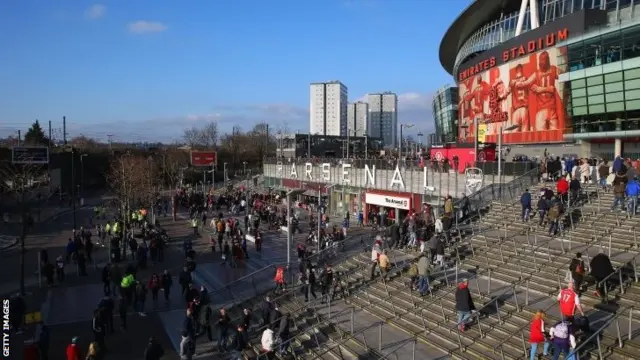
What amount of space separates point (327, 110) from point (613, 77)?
15782 centimetres

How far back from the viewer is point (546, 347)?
11.0 m

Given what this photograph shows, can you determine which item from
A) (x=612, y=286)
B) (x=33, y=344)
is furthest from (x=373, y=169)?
(x=33, y=344)

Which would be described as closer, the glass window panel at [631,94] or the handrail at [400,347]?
the handrail at [400,347]

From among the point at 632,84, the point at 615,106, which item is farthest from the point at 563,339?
the point at 615,106

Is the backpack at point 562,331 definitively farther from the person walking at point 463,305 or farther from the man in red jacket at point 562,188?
the man in red jacket at point 562,188

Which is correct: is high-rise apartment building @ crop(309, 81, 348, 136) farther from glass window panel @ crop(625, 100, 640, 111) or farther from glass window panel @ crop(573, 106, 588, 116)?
glass window panel @ crop(625, 100, 640, 111)

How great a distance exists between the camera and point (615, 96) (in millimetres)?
38188

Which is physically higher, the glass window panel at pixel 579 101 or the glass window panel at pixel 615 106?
the glass window panel at pixel 579 101

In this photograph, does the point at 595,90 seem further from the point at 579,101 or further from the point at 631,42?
the point at 631,42

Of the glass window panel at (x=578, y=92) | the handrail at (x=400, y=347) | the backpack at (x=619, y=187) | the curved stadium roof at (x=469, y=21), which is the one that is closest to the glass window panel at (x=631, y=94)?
the glass window panel at (x=578, y=92)

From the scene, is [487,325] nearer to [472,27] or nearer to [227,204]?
[227,204]

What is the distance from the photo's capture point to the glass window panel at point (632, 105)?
36.9 meters

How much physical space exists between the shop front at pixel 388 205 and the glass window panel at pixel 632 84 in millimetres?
16675

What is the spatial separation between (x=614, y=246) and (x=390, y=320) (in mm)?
7400
